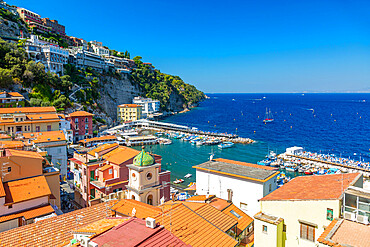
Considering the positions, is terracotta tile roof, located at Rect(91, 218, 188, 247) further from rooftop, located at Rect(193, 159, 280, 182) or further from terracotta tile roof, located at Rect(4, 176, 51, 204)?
terracotta tile roof, located at Rect(4, 176, 51, 204)

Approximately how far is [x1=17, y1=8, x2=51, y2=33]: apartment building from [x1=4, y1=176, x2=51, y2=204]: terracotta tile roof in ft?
298

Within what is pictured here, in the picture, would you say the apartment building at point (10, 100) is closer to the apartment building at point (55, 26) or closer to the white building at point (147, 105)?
the white building at point (147, 105)

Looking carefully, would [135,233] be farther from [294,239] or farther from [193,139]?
[193,139]

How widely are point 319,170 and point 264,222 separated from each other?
39.7 metres

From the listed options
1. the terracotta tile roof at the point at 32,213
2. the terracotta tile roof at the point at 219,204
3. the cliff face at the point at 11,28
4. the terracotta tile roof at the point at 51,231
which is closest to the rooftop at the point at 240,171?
the terracotta tile roof at the point at 219,204

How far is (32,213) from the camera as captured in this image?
1627cm

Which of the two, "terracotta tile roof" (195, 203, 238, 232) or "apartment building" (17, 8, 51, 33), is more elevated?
"apartment building" (17, 8, 51, 33)

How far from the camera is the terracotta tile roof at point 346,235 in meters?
7.03

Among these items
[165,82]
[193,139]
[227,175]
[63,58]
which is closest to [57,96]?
[63,58]

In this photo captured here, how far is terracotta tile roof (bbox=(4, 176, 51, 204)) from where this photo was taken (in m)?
16.3

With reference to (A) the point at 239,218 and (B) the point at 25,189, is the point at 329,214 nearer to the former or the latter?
(A) the point at 239,218

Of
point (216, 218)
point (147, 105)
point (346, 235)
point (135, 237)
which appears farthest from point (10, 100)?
point (147, 105)

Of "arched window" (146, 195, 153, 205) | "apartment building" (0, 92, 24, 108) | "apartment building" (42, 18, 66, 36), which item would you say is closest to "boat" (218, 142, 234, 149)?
"apartment building" (0, 92, 24, 108)

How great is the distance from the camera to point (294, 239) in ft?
30.1
